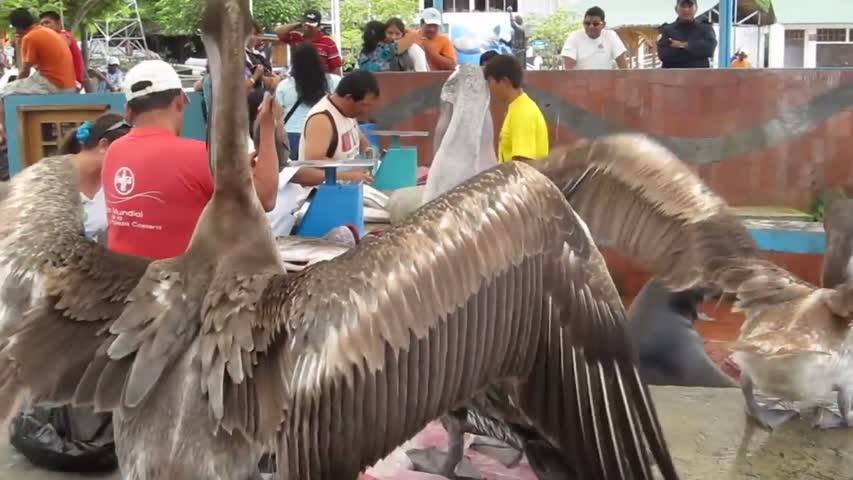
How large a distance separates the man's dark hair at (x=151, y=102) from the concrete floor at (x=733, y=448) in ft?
5.28

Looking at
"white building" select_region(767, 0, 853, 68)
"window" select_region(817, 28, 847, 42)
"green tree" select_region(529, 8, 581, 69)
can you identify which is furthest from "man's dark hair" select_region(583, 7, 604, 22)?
"green tree" select_region(529, 8, 581, 69)

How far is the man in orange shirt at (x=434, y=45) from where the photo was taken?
35.4 ft

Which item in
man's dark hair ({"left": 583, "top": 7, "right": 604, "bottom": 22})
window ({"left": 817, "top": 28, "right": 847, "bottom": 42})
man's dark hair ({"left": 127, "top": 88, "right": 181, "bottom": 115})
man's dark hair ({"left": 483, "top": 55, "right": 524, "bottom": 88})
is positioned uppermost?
window ({"left": 817, "top": 28, "right": 847, "bottom": 42})

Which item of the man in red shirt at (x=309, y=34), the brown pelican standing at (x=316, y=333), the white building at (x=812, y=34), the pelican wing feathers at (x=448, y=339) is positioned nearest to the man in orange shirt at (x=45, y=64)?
the man in red shirt at (x=309, y=34)

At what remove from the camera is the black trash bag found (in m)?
4.13

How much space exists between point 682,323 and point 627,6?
8307 mm

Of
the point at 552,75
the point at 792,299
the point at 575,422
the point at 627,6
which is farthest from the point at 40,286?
the point at 627,6

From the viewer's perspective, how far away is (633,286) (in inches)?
275

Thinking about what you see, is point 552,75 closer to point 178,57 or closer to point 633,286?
point 633,286

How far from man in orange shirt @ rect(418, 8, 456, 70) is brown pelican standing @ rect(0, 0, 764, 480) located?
7.62 m

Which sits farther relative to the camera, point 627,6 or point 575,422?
point 627,6

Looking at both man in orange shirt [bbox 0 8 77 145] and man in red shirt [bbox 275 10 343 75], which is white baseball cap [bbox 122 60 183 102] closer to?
man in red shirt [bbox 275 10 343 75]

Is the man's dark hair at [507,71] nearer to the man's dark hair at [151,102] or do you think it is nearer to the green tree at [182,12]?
the man's dark hair at [151,102]

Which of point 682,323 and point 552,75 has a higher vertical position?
point 552,75
